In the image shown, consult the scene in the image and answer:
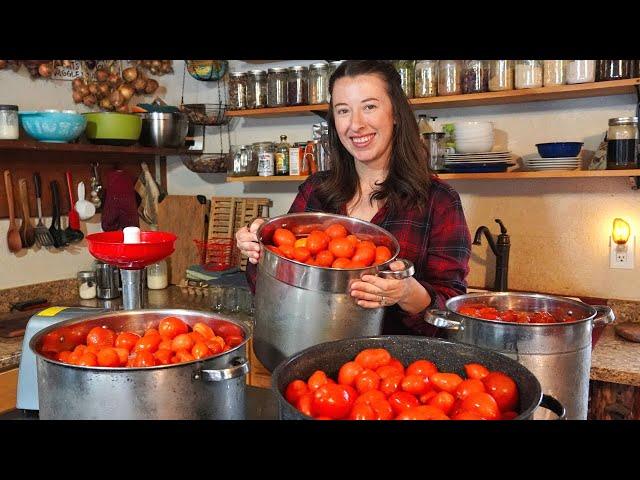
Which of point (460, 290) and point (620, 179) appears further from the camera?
point (620, 179)

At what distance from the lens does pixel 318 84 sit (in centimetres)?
267

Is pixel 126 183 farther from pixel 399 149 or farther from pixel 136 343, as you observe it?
pixel 136 343

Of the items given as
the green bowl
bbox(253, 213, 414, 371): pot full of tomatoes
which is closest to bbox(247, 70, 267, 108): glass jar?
the green bowl

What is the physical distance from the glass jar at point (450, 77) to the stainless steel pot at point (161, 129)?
137 cm

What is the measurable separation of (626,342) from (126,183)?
95.3 inches

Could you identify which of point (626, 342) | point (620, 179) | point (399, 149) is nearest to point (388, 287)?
point (399, 149)

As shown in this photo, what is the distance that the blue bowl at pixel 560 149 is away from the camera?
2.20 m

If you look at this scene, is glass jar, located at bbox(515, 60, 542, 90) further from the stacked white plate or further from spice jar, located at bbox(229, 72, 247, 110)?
spice jar, located at bbox(229, 72, 247, 110)

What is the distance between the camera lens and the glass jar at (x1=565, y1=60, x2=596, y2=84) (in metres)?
2.09

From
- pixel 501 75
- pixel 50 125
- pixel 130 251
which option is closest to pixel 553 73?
pixel 501 75

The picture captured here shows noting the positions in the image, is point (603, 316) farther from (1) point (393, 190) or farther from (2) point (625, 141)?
(2) point (625, 141)

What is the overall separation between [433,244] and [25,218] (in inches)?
79.7

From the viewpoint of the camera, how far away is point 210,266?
9.97ft
